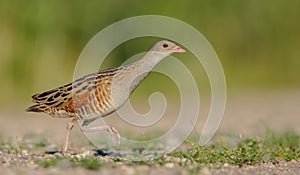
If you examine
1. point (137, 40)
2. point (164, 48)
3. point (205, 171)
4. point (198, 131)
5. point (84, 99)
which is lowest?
point (205, 171)

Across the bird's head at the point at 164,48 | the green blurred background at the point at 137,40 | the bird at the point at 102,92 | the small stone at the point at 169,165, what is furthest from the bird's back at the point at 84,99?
the green blurred background at the point at 137,40

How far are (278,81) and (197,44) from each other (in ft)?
17.6

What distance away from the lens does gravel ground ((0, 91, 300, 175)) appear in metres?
7.80

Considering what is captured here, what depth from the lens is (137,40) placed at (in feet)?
75.8

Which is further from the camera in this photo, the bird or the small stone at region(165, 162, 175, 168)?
the bird

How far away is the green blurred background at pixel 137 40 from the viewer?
72.7 ft

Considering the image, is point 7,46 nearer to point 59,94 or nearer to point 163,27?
point 163,27

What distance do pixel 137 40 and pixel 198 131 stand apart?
891cm

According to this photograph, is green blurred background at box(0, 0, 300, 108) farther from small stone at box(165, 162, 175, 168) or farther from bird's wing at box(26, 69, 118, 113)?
small stone at box(165, 162, 175, 168)

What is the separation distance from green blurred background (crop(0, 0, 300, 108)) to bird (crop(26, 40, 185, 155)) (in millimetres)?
11843

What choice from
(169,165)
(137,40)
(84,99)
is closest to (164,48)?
(84,99)

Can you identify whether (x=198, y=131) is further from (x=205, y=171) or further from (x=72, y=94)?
(x=205, y=171)

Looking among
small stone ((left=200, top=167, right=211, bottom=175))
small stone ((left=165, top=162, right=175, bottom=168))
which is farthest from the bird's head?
small stone ((left=200, top=167, right=211, bottom=175))

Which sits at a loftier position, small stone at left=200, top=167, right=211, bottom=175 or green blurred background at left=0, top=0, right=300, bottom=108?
green blurred background at left=0, top=0, right=300, bottom=108
